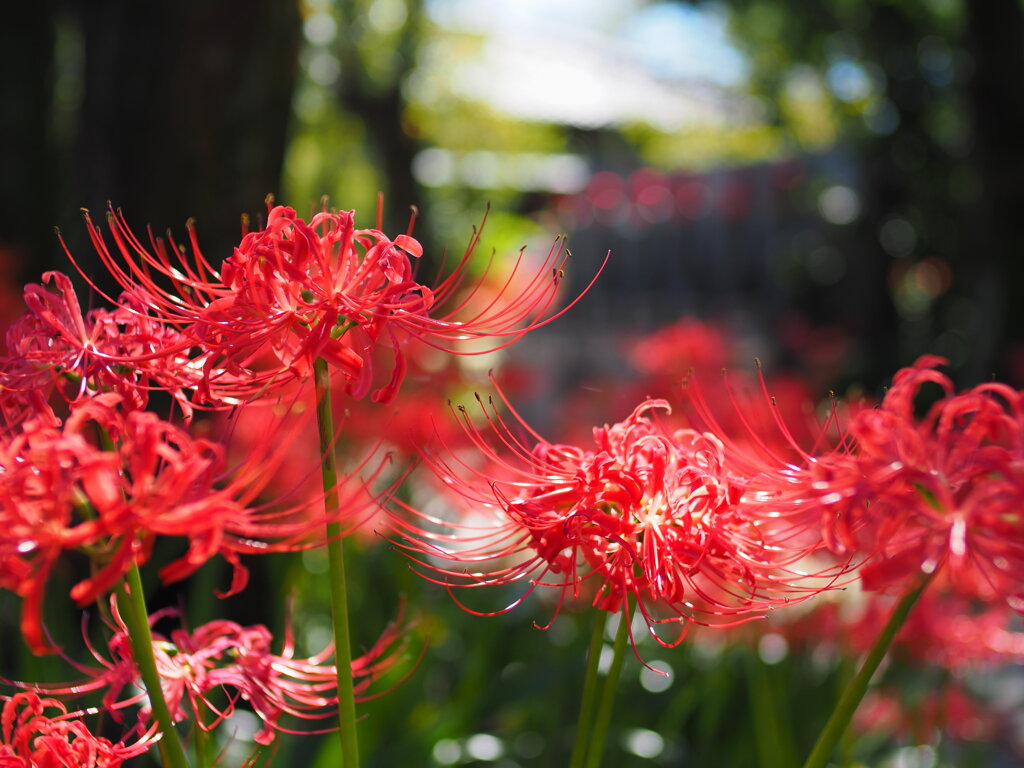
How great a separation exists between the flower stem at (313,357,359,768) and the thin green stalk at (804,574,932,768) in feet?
1.24

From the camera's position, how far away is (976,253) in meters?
5.66

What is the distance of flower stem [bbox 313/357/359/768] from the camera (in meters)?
0.80

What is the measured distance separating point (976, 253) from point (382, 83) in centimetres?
500

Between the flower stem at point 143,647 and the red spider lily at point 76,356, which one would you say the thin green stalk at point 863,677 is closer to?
the flower stem at point 143,647

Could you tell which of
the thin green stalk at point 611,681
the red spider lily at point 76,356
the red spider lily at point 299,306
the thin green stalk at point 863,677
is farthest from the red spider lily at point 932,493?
the red spider lily at point 76,356

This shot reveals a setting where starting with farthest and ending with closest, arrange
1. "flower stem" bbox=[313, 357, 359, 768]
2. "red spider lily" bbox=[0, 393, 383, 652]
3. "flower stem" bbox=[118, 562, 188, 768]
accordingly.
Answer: "flower stem" bbox=[313, 357, 359, 768] → "flower stem" bbox=[118, 562, 188, 768] → "red spider lily" bbox=[0, 393, 383, 652]

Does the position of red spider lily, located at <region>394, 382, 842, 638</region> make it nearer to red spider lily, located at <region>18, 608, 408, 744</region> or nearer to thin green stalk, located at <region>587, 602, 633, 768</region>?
thin green stalk, located at <region>587, 602, 633, 768</region>

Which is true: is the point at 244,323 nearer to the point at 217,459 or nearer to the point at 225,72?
the point at 217,459

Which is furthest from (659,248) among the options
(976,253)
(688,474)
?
(688,474)

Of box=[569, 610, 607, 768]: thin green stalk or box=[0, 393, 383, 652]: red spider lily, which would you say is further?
box=[569, 610, 607, 768]: thin green stalk

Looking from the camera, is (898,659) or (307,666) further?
(898,659)

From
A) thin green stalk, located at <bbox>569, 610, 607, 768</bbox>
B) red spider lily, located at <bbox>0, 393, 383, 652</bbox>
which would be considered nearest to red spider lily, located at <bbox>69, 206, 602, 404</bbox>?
red spider lily, located at <bbox>0, 393, 383, 652</bbox>

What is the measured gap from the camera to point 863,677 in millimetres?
735

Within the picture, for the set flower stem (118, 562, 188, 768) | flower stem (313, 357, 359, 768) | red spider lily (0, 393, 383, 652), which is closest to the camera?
red spider lily (0, 393, 383, 652)
